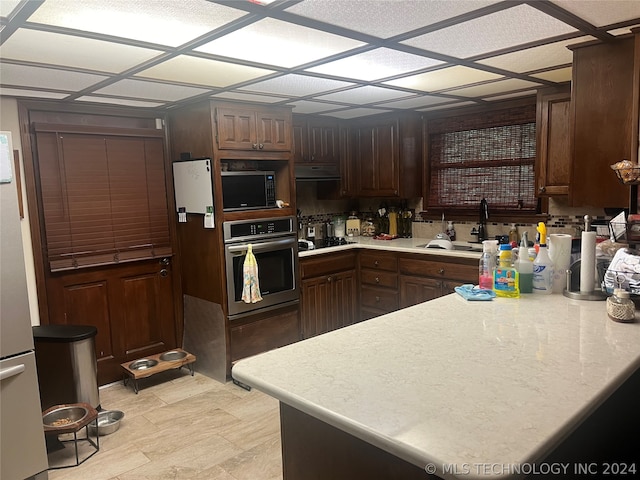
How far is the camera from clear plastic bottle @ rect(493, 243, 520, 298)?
2.16 m

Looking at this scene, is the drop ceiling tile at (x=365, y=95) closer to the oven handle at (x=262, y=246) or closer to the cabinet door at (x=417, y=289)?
the oven handle at (x=262, y=246)

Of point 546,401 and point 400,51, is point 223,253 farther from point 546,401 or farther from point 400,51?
point 546,401

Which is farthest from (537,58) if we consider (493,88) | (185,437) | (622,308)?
(185,437)

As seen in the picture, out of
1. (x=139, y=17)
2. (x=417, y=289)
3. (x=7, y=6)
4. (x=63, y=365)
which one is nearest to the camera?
(x=7, y=6)

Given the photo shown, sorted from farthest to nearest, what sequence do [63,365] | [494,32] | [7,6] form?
[63,365] < [494,32] < [7,6]

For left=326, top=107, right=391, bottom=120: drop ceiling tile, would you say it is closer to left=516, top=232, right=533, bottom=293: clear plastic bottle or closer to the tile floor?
left=516, top=232, right=533, bottom=293: clear plastic bottle

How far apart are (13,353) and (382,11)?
232 cm

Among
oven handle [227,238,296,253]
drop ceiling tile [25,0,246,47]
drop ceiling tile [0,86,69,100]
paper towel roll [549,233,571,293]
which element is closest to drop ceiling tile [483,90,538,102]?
paper towel roll [549,233,571,293]

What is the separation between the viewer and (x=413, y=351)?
155cm

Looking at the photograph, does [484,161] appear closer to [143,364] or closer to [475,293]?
[475,293]

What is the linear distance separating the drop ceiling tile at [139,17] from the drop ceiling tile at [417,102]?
7.22 ft

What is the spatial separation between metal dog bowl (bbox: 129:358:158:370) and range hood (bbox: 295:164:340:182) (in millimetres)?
2018

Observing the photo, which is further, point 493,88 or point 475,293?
point 493,88

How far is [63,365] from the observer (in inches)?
117
